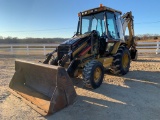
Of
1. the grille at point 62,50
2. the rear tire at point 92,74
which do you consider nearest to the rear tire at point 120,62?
the rear tire at point 92,74

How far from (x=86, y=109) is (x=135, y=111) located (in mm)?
1072

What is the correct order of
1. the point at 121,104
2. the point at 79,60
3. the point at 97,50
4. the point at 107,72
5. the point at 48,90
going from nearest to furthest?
the point at 121,104 < the point at 48,90 < the point at 79,60 < the point at 97,50 < the point at 107,72

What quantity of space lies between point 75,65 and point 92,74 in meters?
0.60

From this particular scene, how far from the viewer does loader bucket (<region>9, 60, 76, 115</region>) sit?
13.1 ft

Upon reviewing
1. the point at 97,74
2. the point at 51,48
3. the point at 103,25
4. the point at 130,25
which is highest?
the point at 130,25

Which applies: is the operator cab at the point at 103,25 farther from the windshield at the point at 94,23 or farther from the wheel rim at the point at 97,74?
the wheel rim at the point at 97,74

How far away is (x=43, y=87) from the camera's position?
493 cm

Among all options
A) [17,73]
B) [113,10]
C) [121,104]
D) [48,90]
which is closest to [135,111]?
[121,104]

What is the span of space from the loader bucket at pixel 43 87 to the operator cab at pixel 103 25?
2.61 meters

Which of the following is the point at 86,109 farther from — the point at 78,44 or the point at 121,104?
the point at 78,44

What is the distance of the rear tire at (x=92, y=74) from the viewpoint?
5117 millimetres

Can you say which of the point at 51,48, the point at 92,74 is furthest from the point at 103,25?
the point at 51,48

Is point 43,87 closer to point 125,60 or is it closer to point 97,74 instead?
point 97,74

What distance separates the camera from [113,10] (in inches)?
272
